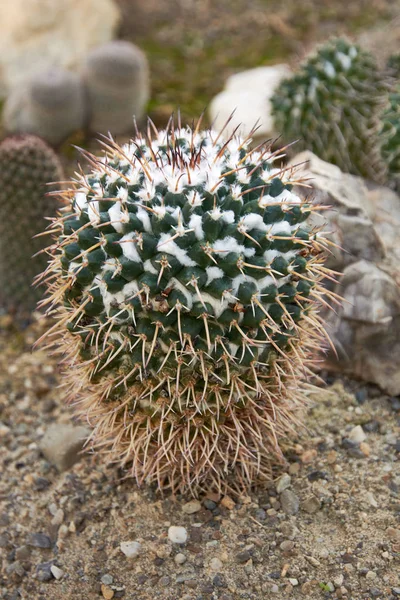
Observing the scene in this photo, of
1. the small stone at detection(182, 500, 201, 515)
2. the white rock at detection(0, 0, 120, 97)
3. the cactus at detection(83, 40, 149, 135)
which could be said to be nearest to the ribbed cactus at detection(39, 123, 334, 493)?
the small stone at detection(182, 500, 201, 515)

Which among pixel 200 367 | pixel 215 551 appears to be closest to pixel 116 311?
pixel 200 367

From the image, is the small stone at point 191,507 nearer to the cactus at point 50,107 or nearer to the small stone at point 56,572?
the small stone at point 56,572

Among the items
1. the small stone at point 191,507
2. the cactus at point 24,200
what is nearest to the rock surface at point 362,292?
the small stone at point 191,507

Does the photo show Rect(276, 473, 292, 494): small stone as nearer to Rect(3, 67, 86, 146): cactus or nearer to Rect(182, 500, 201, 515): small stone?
Rect(182, 500, 201, 515): small stone

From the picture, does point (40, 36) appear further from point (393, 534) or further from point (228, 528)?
point (393, 534)

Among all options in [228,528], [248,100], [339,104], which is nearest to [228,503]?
[228,528]

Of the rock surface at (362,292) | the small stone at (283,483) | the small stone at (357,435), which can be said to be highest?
the rock surface at (362,292)
